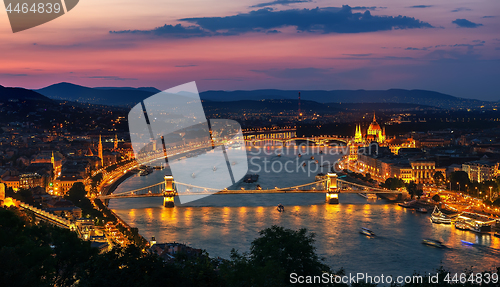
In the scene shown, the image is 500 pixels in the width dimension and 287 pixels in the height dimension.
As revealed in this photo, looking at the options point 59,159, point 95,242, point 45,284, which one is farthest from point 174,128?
point 45,284

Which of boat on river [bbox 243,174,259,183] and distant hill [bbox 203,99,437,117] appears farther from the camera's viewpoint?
distant hill [bbox 203,99,437,117]

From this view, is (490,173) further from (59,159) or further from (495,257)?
(59,159)

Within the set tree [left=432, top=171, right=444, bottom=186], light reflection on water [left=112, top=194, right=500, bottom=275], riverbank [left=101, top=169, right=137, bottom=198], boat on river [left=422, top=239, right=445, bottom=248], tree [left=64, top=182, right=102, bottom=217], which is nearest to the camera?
light reflection on water [left=112, top=194, right=500, bottom=275]

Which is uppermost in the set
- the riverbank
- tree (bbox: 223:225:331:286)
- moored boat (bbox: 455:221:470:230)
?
tree (bbox: 223:225:331:286)

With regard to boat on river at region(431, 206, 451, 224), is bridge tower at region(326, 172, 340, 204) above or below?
above

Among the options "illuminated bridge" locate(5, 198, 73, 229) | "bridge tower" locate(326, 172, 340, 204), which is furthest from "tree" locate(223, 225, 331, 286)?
"bridge tower" locate(326, 172, 340, 204)

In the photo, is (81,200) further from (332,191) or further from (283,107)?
(283,107)

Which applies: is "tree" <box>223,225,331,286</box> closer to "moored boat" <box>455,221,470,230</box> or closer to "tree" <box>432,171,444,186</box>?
"moored boat" <box>455,221,470,230</box>
